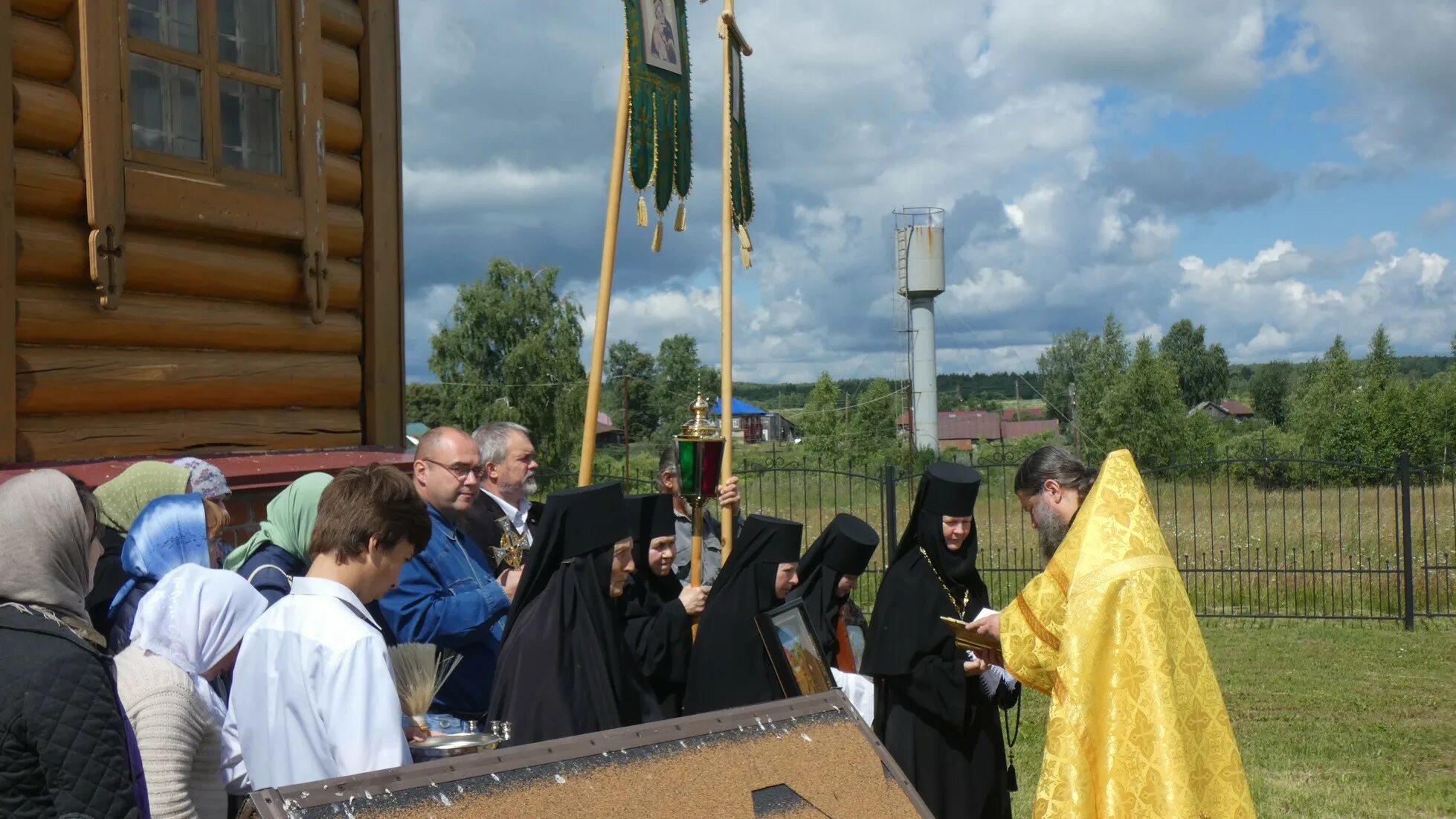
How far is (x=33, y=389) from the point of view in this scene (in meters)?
4.78

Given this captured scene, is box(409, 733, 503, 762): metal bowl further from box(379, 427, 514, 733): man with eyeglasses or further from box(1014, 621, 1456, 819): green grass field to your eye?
box(1014, 621, 1456, 819): green grass field

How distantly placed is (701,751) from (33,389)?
3.74 meters

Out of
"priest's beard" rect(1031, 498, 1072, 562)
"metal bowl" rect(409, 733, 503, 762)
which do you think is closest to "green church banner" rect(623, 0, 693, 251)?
"priest's beard" rect(1031, 498, 1072, 562)

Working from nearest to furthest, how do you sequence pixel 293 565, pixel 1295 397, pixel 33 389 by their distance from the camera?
1. pixel 293 565
2. pixel 33 389
3. pixel 1295 397

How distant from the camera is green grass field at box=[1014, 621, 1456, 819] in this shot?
6.96 metres

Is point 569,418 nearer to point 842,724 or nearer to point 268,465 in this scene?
point 268,465

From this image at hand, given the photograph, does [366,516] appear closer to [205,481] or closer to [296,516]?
[296,516]

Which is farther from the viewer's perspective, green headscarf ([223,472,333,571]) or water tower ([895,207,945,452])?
water tower ([895,207,945,452])

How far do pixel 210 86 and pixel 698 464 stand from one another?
9.41 ft

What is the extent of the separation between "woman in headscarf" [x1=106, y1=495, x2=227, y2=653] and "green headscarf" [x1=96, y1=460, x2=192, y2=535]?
51 cm

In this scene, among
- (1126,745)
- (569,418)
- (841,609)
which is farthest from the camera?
(569,418)

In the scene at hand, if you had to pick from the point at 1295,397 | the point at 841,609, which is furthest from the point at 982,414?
the point at 841,609

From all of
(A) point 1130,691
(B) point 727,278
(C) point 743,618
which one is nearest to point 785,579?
(C) point 743,618

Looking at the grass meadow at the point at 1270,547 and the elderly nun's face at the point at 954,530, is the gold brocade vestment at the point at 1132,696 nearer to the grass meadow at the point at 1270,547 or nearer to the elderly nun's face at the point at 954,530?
the elderly nun's face at the point at 954,530
